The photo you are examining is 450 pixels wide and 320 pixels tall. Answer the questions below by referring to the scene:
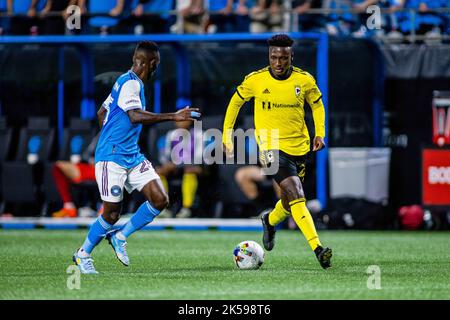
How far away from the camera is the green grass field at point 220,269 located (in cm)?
859

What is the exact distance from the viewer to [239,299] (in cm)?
809

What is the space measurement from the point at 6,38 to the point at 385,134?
6.40 meters

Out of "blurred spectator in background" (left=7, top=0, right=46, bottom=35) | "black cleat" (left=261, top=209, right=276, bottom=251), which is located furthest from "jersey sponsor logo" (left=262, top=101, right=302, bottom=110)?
"blurred spectator in background" (left=7, top=0, right=46, bottom=35)

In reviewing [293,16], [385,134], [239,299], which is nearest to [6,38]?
[293,16]

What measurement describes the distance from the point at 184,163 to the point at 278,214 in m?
6.72

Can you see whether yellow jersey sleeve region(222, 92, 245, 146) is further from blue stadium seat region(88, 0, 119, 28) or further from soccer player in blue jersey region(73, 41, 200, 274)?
blue stadium seat region(88, 0, 119, 28)

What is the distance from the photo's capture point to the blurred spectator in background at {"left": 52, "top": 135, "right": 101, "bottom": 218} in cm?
1834

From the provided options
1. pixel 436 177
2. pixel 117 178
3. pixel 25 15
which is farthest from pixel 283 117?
pixel 25 15

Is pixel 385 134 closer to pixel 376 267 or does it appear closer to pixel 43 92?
pixel 43 92

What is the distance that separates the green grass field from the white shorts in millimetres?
720

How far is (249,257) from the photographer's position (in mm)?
10609

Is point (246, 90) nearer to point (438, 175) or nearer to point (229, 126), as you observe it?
point (229, 126)

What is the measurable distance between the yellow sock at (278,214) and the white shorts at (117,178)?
63.6 inches
